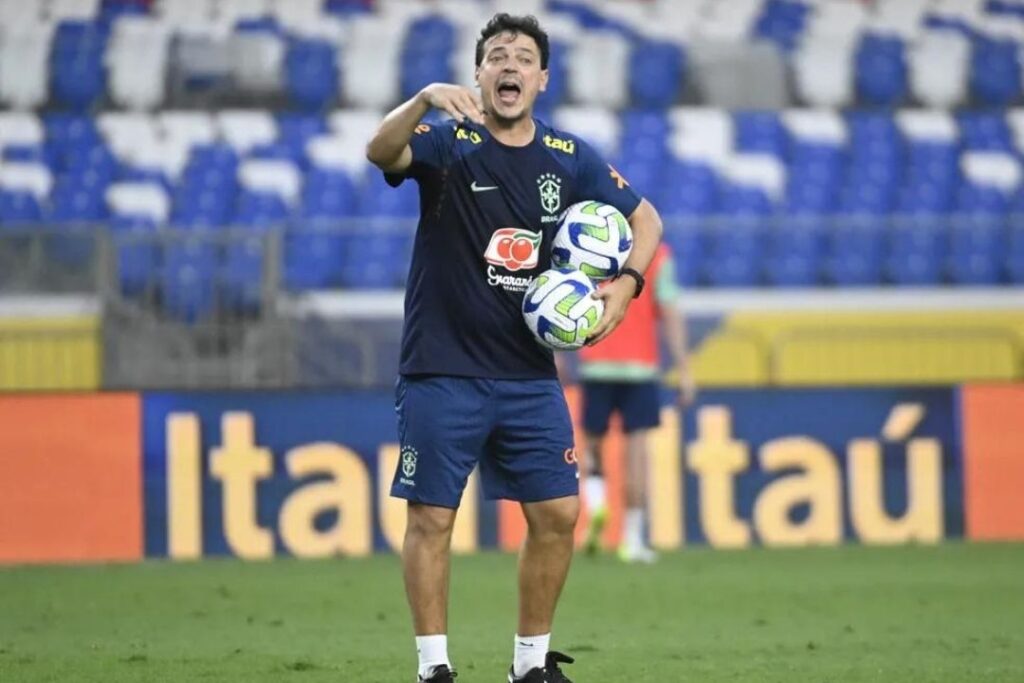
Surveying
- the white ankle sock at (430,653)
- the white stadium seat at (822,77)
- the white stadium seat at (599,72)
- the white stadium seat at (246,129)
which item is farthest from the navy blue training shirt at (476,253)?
the white stadium seat at (822,77)

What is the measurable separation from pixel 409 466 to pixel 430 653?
0.59 m

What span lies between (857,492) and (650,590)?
3.59 m

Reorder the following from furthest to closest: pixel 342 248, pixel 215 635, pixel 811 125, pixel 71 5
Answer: pixel 71 5
pixel 811 125
pixel 342 248
pixel 215 635

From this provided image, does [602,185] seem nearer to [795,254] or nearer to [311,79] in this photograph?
[795,254]

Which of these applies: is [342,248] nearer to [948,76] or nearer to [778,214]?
[778,214]

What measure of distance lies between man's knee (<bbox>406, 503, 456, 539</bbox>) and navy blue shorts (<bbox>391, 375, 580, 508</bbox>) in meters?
0.03

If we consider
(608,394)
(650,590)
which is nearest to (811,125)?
(608,394)

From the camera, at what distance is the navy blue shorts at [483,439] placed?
5.95 metres

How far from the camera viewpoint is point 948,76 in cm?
2167

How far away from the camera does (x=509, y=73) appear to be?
19.3ft

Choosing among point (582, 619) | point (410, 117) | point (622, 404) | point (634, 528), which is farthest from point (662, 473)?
point (410, 117)

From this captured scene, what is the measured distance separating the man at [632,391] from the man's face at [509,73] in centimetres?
584

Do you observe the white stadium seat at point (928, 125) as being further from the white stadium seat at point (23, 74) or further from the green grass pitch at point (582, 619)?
the white stadium seat at point (23, 74)

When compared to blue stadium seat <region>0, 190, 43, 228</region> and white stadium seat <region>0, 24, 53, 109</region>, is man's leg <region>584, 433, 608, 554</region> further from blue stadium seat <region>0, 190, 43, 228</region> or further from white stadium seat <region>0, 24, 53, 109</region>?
white stadium seat <region>0, 24, 53, 109</region>
